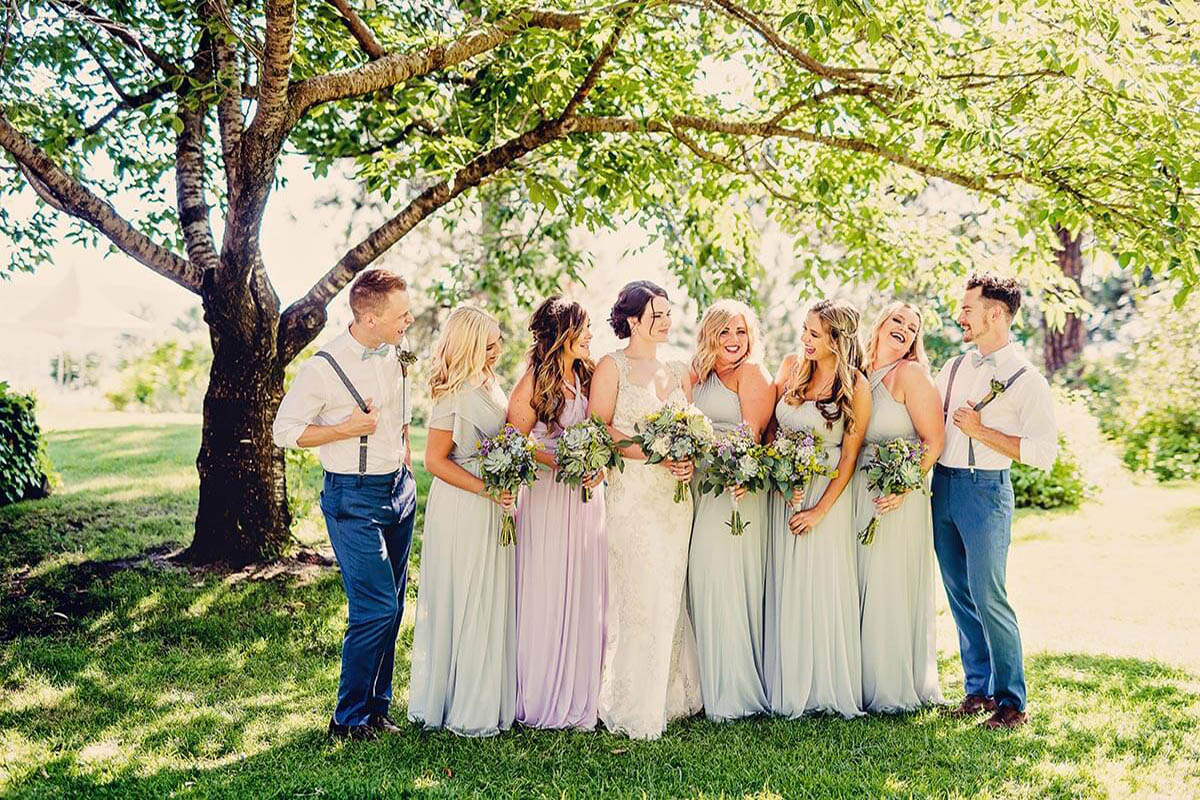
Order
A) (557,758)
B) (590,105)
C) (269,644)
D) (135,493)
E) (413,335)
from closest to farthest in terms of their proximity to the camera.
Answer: (557,758) → (269,644) → (590,105) → (135,493) → (413,335)

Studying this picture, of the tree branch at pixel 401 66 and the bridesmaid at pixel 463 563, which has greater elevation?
the tree branch at pixel 401 66

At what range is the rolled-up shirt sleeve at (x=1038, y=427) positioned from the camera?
208 inches

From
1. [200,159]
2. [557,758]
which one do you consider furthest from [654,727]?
[200,159]

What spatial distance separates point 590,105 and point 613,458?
4.03 meters

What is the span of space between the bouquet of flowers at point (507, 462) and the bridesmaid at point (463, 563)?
15cm

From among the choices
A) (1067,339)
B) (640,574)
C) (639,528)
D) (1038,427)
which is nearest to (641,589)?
(640,574)

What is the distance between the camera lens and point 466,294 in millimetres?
12828

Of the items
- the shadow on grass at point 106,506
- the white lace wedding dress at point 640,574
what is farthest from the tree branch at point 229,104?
the white lace wedding dress at point 640,574

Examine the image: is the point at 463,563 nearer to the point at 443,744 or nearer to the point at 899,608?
the point at 443,744

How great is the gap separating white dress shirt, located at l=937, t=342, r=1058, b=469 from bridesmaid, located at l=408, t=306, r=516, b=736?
2.52 m

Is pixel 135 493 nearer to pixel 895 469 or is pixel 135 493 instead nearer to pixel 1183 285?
pixel 895 469

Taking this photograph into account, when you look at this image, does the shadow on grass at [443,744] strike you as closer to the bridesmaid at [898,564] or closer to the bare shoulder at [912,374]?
the bridesmaid at [898,564]

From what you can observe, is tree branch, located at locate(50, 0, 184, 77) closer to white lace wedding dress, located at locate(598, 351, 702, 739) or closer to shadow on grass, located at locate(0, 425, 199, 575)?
shadow on grass, located at locate(0, 425, 199, 575)

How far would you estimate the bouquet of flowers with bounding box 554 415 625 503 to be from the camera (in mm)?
5117
